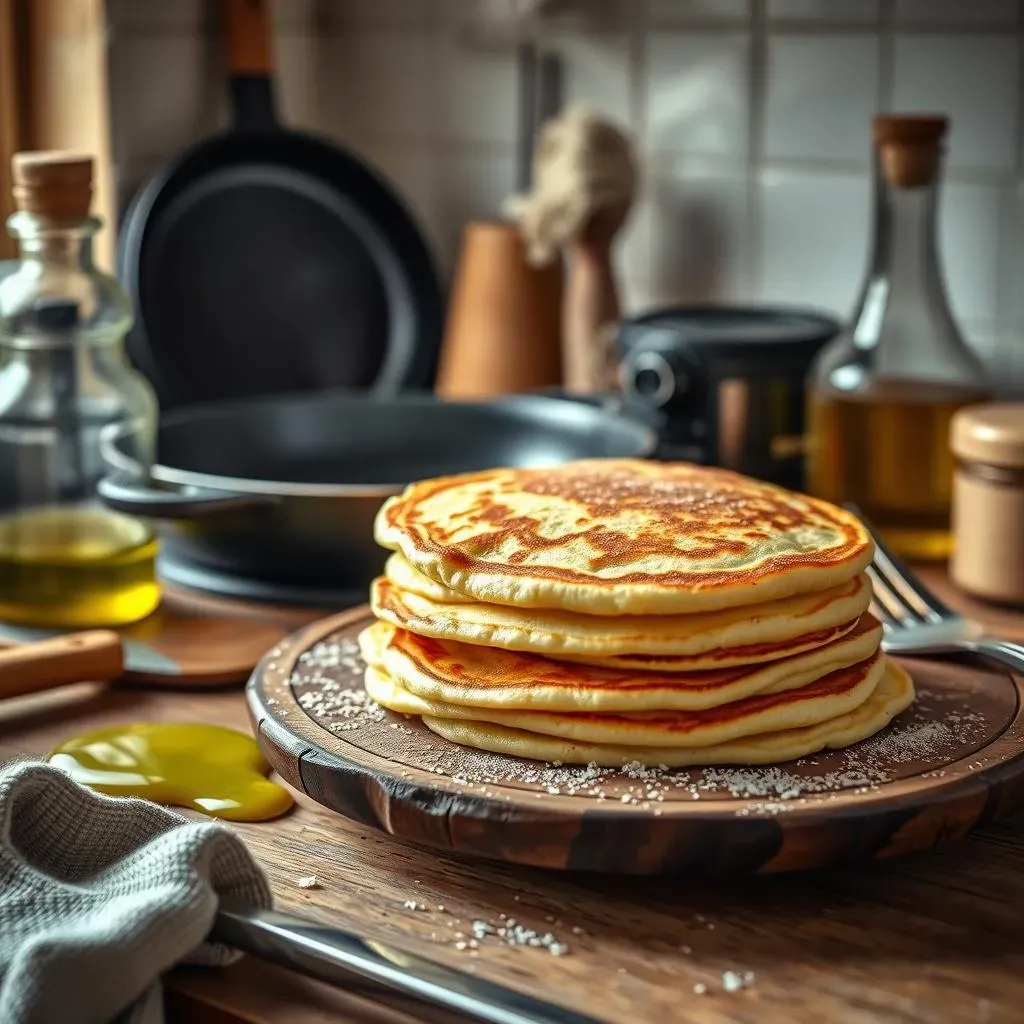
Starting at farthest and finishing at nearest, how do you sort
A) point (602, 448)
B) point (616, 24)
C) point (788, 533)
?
1. point (616, 24)
2. point (602, 448)
3. point (788, 533)

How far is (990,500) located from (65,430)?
74cm

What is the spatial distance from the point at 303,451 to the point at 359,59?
79cm

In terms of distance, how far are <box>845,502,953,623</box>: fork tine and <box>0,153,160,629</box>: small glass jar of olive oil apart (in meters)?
0.57

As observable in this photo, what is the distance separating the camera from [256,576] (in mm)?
1253

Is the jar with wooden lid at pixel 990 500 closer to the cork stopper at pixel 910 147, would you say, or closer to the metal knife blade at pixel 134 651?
the cork stopper at pixel 910 147

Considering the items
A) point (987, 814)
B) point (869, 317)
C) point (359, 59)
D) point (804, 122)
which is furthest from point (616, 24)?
point (987, 814)

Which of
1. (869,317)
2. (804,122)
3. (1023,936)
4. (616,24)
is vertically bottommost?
(1023,936)

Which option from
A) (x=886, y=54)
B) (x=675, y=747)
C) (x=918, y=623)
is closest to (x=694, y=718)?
(x=675, y=747)

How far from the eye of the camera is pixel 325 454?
1462 millimetres

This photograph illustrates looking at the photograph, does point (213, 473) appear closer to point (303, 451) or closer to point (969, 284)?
point (303, 451)

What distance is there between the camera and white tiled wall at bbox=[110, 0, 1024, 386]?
5.06ft

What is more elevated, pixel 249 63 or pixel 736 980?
pixel 249 63

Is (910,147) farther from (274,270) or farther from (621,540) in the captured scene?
(274,270)

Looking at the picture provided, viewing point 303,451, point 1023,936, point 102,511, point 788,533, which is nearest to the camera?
point 1023,936
